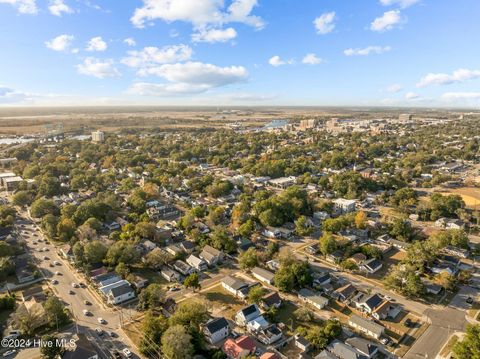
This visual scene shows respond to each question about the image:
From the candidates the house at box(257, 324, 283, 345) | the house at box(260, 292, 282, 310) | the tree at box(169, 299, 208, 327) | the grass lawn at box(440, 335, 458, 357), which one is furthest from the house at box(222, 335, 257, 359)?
the grass lawn at box(440, 335, 458, 357)

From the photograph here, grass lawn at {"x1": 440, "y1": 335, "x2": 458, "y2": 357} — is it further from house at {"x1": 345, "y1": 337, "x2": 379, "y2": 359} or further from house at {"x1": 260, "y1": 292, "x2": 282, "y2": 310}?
house at {"x1": 260, "y1": 292, "x2": 282, "y2": 310}

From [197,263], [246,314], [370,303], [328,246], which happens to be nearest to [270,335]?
[246,314]

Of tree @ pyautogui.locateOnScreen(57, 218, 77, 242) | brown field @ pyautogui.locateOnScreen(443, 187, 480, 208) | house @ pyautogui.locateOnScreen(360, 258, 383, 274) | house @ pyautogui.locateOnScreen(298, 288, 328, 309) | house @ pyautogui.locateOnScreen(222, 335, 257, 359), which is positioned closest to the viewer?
house @ pyautogui.locateOnScreen(222, 335, 257, 359)

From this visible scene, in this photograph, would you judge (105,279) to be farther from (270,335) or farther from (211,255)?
(270,335)

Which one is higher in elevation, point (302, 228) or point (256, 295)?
point (302, 228)

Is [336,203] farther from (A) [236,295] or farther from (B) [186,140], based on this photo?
(B) [186,140]
